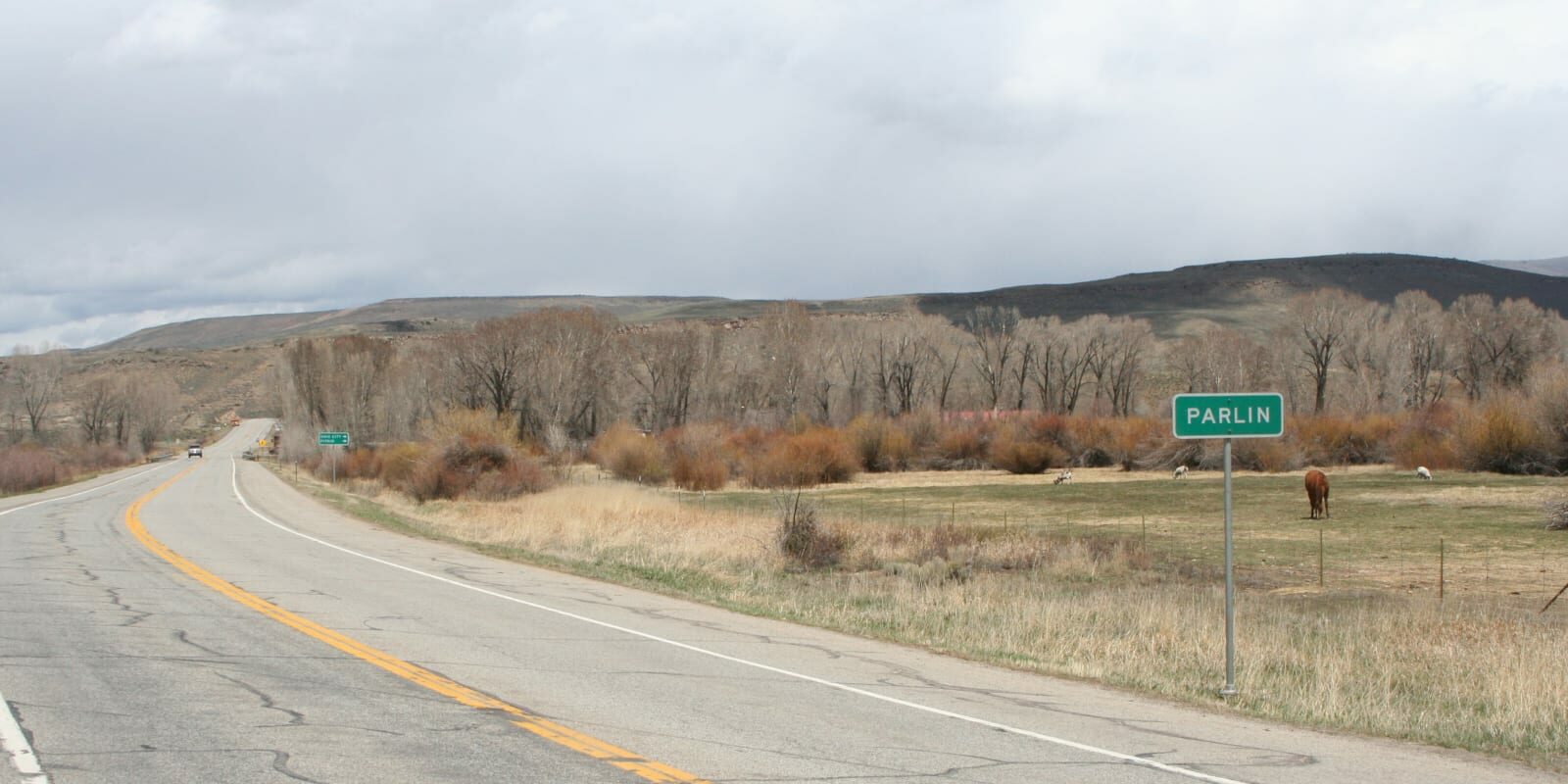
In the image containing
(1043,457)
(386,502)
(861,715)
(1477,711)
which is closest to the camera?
(861,715)

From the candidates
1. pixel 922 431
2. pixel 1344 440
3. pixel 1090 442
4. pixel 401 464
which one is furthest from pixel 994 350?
pixel 401 464

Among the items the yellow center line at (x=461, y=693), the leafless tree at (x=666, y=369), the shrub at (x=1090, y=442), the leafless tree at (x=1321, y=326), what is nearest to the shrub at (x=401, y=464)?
the yellow center line at (x=461, y=693)

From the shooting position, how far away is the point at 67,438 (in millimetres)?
131875

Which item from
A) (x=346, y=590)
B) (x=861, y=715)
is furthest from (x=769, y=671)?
(x=346, y=590)

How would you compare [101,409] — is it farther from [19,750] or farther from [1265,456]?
[19,750]

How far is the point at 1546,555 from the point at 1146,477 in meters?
45.5

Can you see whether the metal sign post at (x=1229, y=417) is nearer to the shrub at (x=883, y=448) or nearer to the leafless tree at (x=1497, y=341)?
the shrub at (x=883, y=448)

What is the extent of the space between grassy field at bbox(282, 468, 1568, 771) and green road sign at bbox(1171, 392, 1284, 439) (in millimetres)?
2601

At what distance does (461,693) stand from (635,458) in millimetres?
68067

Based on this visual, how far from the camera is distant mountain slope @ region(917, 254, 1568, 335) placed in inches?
6737

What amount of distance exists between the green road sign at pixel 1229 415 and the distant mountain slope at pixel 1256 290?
15764cm

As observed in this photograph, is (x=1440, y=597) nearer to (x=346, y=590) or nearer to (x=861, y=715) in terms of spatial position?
(x=861, y=715)

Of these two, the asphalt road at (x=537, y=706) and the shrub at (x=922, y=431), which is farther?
the shrub at (x=922, y=431)

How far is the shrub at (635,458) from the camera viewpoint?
77.4m
